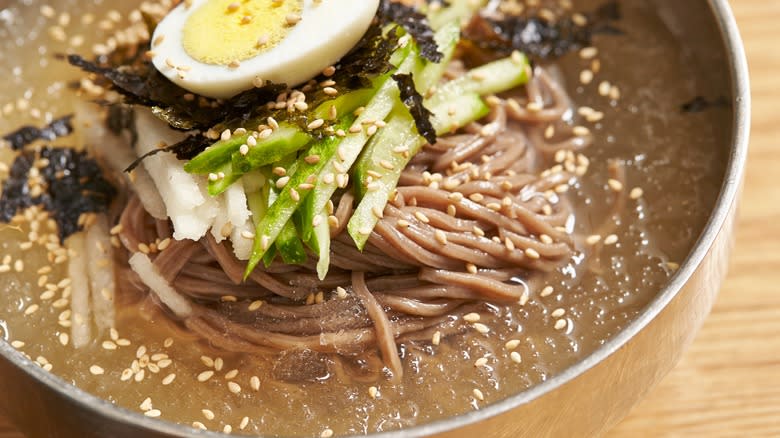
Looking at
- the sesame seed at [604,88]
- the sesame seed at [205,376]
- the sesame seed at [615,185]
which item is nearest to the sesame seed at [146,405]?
the sesame seed at [205,376]

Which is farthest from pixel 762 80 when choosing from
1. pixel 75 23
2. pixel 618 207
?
pixel 75 23

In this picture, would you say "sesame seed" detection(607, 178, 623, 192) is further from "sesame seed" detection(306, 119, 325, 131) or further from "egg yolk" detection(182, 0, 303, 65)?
"egg yolk" detection(182, 0, 303, 65)

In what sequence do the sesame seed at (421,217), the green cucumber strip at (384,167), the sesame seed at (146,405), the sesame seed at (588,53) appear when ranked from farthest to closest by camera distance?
the sesame seed at (588,53) < the sesame seed at (421,217) < the green cucumber strip at (384,167) < the sesame seed at (146,405)

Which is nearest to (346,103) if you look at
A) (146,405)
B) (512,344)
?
(512,344)

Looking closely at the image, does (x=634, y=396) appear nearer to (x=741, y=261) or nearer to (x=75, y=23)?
(x=741, y=261)

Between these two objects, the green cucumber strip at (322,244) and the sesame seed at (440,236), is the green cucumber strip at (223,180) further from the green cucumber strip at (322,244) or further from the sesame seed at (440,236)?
the sesame seed at (440,236)

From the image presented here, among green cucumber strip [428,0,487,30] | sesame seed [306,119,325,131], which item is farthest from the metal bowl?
green cucumber strip [428,0,487,30]
